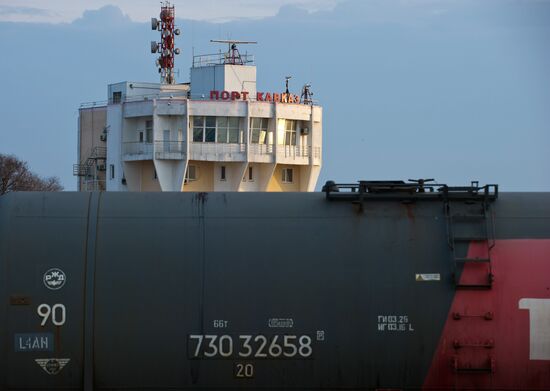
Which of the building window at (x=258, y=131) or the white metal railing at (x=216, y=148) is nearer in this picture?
the white metal railing at (x=216, y=148)

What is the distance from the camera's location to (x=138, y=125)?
98000 mm

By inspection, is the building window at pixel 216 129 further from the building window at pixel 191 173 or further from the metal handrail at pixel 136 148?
the metal handrail at pixel 136 148

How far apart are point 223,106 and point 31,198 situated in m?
78.2

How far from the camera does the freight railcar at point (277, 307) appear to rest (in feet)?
50.3

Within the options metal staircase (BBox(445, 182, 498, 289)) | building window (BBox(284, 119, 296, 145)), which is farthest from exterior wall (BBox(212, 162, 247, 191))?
metal staircase (BBox(445, 182, 498, 289))

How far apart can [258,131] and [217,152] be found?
4.30 metres

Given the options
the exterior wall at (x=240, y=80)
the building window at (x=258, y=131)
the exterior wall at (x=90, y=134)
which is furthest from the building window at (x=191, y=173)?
the exterior wall at (x=90, y=134)

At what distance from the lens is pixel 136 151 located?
9775 centimetres

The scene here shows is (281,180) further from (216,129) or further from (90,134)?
(90,134)

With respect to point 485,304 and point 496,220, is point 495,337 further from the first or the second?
point 496,220

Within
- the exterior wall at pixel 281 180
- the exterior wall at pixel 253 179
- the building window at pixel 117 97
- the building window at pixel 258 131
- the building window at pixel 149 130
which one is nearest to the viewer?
the building window at pixel 258 131

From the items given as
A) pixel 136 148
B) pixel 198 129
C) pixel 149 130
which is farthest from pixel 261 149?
pixel 136 148

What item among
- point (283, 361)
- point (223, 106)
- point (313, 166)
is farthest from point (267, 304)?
point (313, 166)

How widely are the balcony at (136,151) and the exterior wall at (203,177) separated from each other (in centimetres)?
409
